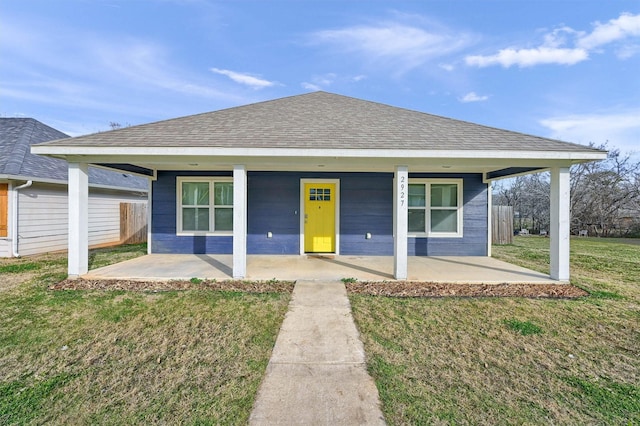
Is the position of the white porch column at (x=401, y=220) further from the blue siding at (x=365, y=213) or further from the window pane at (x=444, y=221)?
the window pane at (x=444, y=221)

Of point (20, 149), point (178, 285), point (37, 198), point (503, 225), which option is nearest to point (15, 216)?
point (37, 198)

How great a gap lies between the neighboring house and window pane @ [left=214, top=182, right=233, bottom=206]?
5121mm

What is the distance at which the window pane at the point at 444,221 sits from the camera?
8.50m

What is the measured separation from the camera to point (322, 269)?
664 cm

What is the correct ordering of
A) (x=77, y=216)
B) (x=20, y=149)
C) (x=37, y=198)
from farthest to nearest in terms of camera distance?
(x=20, y=149) < (x=37, y=198) < (x=77, y=216)

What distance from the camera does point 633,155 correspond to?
59.8ft

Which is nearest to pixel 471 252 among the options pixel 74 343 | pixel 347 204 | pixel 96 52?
pixel 347 204

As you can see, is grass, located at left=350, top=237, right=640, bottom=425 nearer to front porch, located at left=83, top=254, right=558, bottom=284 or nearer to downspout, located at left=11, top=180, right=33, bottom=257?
front porch, located at left=83, top=254, right=558, bottom=284

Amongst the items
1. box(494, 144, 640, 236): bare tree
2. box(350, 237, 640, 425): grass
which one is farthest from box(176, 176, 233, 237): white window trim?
box(494, 144, 640, 236): bare tree

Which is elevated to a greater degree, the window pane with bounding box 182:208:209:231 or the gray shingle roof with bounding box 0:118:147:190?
the gray shingle roof with bounding box 0:118:147:190

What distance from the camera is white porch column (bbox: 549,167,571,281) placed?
18.2ft

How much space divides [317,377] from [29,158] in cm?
1197

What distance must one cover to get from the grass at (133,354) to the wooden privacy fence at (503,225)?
34.5ft

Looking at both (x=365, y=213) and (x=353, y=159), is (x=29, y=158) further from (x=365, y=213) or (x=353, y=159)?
(x=365, y=213)
